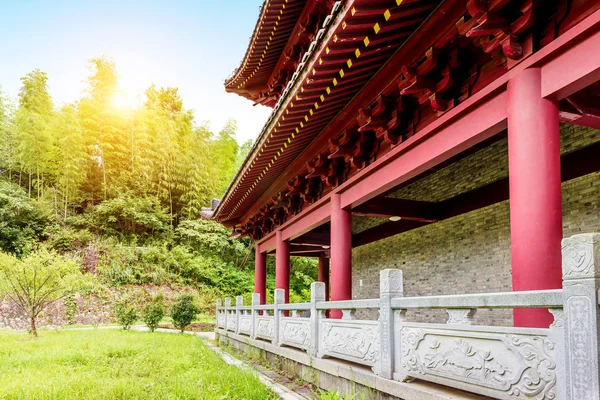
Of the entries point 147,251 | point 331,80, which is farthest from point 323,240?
point 147,251

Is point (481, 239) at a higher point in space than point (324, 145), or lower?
lower

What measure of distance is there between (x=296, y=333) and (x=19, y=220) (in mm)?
20112

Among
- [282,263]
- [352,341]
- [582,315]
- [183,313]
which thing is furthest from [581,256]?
[183,313]

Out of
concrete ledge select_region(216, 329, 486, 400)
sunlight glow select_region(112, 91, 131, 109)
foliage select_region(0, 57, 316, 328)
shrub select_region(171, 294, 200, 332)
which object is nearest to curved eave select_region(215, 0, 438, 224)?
concrete ledge select_region(216, 329, 486, 400)

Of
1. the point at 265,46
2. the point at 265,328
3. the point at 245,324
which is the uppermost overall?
the point at 265,46

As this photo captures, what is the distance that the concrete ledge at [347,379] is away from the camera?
3.01 metres

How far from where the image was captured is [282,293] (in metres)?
6.70

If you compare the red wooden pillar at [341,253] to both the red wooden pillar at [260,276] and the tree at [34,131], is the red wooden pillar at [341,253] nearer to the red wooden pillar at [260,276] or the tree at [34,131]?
the red wooden pillar at [260,276]

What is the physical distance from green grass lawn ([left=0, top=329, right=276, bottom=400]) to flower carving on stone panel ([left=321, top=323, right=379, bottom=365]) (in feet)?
2.66

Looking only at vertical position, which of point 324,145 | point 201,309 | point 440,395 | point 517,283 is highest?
point 324,145

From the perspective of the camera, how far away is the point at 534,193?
296 centimetres

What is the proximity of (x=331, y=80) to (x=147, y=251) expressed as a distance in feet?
62.8

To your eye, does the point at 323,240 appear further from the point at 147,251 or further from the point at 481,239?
the point at 147,251

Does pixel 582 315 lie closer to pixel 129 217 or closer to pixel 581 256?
pixel 581 256
